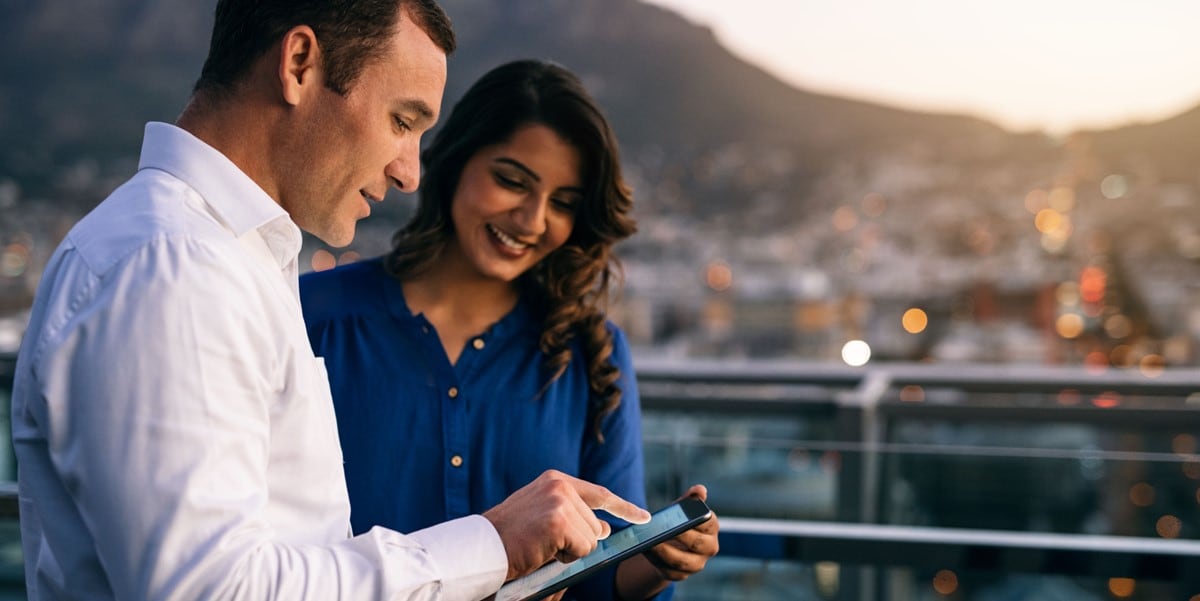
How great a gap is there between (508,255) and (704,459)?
2.98 feet

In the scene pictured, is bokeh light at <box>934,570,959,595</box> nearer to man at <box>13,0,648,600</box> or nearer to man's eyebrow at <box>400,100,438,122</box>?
man at <box>13,0,648,600</box>

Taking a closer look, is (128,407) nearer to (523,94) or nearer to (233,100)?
(233,100)

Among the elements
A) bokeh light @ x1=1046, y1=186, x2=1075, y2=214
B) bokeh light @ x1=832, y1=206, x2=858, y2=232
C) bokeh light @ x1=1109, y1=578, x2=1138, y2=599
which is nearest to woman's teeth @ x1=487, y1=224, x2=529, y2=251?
bokeh light @ x1=1109, y1=578, x2=1138, y2=599

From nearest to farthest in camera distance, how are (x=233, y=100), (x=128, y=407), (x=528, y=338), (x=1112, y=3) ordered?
(x=128, y=407), (x=233, y=100), (x=528, y=338), (x=1112, y=3)

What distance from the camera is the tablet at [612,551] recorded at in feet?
2.92

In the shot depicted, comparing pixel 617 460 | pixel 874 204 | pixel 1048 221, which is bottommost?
pixel 617 460

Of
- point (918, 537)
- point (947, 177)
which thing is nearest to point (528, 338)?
point (918, 537)

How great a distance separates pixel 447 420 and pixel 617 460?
249 mm

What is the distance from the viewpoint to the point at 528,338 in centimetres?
162

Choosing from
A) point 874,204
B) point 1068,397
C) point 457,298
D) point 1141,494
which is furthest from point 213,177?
point 874,204

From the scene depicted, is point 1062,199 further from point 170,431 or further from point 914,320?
point 170,431

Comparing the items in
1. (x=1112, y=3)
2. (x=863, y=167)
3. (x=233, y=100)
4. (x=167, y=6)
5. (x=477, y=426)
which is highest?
(x=1112, y=3)

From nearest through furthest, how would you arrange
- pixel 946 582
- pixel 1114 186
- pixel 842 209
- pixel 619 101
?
pixel 946 582 → pixel 1114 186 → pixel 619 101 → pixel 842 209

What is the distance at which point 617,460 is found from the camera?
4.93 feet
